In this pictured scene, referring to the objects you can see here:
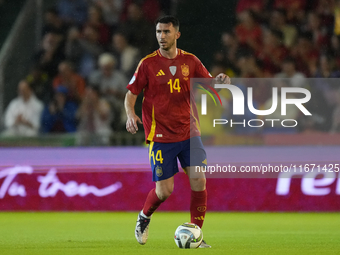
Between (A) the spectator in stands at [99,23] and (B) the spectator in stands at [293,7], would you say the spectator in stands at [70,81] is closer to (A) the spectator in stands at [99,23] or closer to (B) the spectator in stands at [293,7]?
(A) the spectator in stands at [99,23]

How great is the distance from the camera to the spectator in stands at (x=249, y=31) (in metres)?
10.1

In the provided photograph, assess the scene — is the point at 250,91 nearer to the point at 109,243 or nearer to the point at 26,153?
the point at 26,153

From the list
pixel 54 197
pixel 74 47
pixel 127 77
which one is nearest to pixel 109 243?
pixel 54 197

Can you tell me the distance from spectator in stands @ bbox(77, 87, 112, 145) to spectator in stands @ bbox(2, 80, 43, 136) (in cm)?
65

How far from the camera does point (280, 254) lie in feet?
15.8

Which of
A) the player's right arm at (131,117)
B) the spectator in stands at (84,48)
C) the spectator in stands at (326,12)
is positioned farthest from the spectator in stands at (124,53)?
the player's right arm at (131,117)

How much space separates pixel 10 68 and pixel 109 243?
4942 mm

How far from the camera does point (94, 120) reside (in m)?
9.36

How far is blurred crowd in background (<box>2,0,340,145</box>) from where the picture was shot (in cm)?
927

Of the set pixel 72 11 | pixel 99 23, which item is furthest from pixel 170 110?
pixel 72 11

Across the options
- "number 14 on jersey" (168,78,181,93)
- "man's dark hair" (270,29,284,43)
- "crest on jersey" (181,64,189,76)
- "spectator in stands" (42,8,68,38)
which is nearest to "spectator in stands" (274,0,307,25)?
"man's dark hair" (270,29,284,43)

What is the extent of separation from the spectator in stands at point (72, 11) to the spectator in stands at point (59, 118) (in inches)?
72.3

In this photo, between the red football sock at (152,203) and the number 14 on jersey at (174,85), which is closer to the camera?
the number 14 on jersey at (174,85)

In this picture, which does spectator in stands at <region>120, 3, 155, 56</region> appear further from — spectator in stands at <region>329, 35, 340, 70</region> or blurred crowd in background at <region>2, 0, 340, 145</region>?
spectator in stands at <region>329, 35, 340, 70</region>
